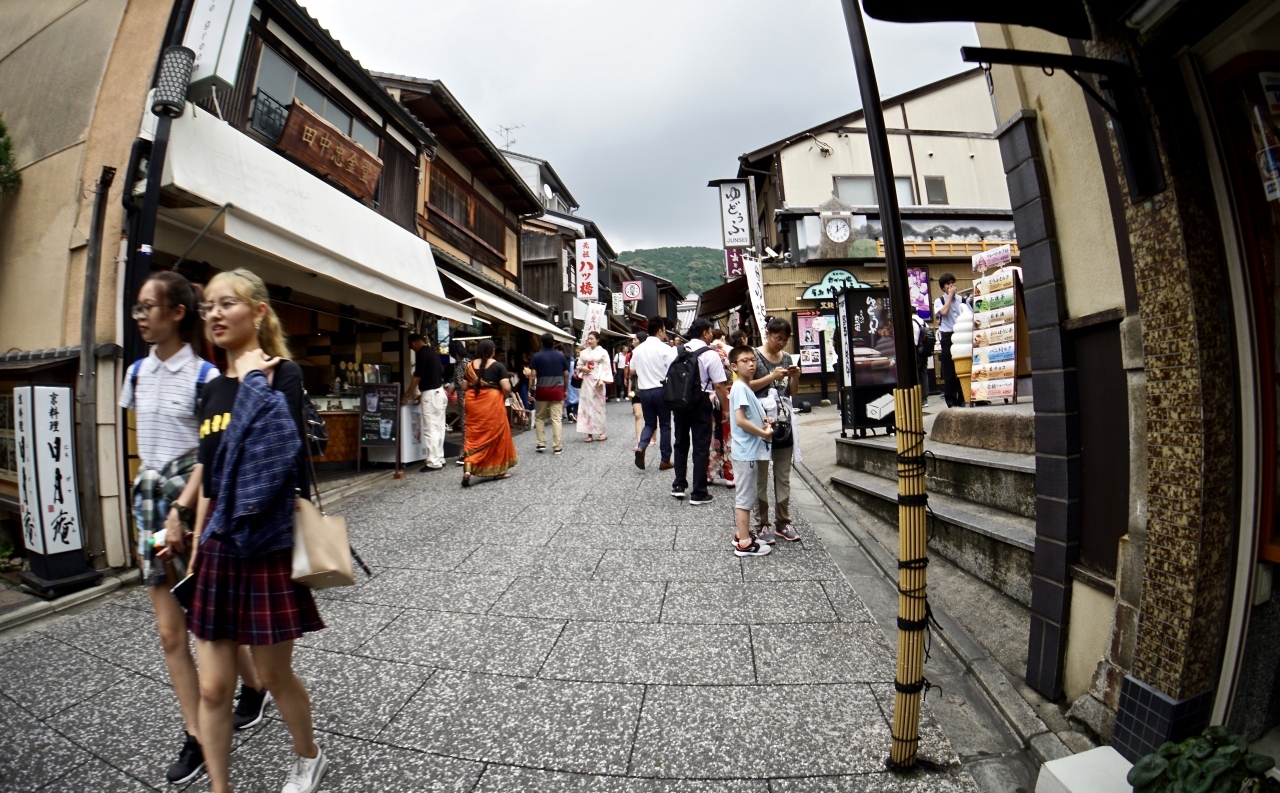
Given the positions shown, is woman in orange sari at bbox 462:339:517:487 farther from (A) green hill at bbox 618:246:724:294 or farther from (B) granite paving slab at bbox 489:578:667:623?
(A) green hill at bbox 618:246:724:294

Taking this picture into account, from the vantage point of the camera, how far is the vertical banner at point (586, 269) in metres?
24.1

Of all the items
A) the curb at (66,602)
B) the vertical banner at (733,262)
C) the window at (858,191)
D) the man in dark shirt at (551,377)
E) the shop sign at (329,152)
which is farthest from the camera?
the vertical banner at (733,262)

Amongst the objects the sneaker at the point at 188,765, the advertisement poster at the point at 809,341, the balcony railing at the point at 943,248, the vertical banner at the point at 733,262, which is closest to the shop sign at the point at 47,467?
the sneaker at the point at 188,765

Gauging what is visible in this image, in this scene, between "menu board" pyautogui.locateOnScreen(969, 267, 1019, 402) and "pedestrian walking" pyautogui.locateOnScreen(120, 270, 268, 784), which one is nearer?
"pedestrian walking" pyautogui.locateOnScreen(120, 270, 268, 784)

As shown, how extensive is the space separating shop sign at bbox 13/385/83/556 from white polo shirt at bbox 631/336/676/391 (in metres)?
5.33

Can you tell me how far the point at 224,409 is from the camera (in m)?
1.96

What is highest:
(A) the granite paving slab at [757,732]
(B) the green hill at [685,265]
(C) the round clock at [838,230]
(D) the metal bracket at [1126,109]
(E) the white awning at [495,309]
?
(B) the green hill at [685,265]

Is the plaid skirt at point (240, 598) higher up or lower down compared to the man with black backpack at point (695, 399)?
lower down

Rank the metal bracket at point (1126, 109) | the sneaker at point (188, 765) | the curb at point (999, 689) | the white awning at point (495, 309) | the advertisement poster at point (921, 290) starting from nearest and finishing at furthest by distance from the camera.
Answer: the metal bracket at point (1126, 109) → the sneaker at point (188, 765) → the curb at point (999, 689) → the white awning at point (495, 309) → the advertisement poster at point (921, 290)

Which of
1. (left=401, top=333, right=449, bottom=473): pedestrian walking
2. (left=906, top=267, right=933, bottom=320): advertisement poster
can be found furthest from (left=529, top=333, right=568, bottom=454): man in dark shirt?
(left=906, top=267, right=933, bottom=320): advertisement poster

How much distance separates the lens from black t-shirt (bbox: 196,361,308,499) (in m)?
1.95

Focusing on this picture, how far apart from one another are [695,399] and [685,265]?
267 feet

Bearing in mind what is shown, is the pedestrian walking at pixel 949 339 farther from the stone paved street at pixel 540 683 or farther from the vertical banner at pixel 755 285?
the vertical banner at pixel 755 285

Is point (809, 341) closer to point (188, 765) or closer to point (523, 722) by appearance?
point (523, 722)
